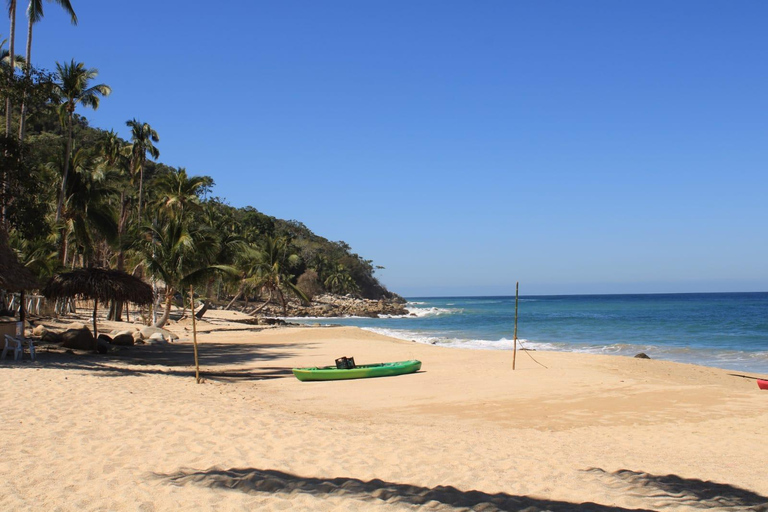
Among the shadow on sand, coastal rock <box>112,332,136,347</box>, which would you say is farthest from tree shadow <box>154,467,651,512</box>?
coastal rock <box>112,332,136,347</box>

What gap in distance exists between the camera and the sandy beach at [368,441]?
5.16m

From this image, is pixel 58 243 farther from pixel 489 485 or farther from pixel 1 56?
pixel 489 485

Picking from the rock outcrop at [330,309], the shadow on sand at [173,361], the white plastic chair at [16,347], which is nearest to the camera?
the white plastic chair at [16,347]

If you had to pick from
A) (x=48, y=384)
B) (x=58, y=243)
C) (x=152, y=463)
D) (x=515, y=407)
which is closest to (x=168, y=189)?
(x=58, y=243)

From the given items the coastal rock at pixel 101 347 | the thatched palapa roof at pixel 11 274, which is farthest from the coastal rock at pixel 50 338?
the thatched palapa roof at pixel 11 274

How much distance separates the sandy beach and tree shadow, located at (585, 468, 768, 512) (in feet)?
0.08

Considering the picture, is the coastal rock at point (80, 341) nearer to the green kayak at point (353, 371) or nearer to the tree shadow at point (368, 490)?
the green kayak at point (353, 371)

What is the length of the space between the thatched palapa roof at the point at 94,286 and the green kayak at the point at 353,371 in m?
6.84

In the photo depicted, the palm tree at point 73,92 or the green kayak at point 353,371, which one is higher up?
the palm tree at point 73,92

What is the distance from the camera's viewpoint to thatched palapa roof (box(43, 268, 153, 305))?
16.9 m

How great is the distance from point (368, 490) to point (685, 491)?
3.26 meters

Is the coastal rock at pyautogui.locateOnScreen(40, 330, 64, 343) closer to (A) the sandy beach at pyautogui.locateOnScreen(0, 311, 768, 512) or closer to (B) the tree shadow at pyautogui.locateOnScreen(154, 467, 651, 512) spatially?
(A) the sandy beach at pyautogui.locateOnScreen(0, 311, 768, 512)

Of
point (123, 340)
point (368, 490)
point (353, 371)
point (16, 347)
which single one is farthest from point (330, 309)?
point (368, 490)

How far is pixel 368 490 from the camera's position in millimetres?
5309
